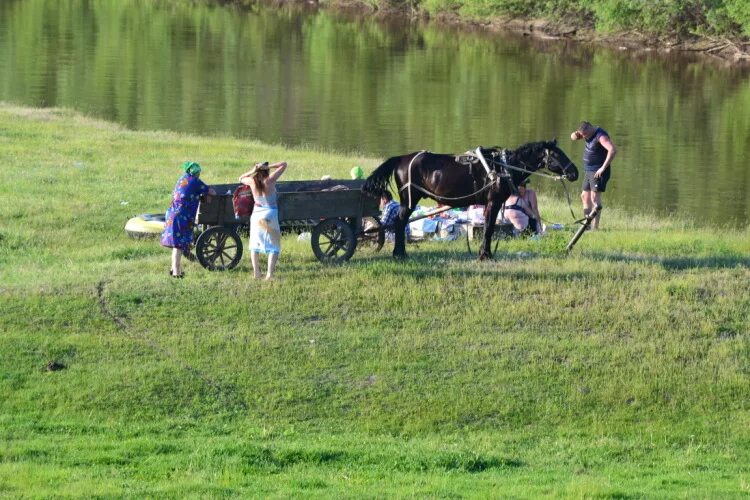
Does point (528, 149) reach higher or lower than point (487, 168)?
higher

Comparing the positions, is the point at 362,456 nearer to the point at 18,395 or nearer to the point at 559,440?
the point at 559,440

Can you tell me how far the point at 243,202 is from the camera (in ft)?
52.4

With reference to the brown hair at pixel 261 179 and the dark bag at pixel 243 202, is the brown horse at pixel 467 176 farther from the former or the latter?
the brown hair at pixel 261 179

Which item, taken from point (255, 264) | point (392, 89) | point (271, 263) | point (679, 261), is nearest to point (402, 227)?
point (271, 263)

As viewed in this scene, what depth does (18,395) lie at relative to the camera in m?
12.5

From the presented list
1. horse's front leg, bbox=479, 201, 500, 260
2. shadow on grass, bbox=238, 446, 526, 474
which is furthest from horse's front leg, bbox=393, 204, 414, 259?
shadow on grass, bbox=238, 446, 526, 474

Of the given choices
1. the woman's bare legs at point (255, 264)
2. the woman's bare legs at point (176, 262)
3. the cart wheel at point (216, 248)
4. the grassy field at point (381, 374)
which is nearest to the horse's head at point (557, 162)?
the grassy field at point (381, 374)

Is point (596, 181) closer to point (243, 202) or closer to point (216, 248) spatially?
point (243, 202)

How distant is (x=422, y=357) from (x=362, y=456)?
118 inches

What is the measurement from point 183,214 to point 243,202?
2.47ft

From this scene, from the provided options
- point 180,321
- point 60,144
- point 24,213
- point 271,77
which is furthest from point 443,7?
point 180,321

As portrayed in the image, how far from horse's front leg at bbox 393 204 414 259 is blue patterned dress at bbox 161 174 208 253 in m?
2.69

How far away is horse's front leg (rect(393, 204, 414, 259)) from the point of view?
1689cm

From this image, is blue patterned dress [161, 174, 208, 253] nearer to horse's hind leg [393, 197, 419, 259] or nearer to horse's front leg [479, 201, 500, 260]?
horse's hind leg [393, 197, 419, 259]
